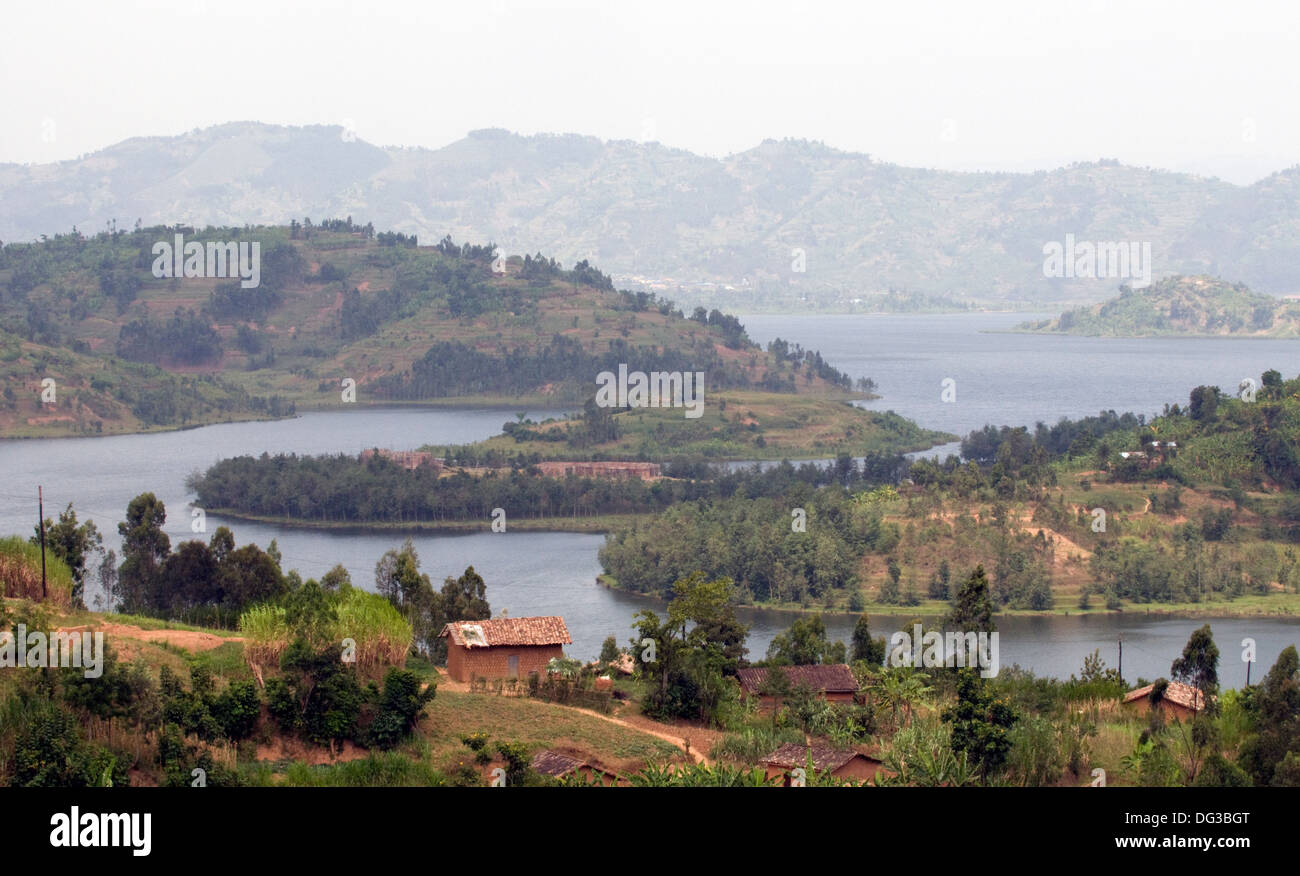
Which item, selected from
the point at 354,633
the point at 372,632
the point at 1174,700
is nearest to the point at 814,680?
the point at 1174,700

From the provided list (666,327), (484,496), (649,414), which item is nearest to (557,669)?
(484,496)

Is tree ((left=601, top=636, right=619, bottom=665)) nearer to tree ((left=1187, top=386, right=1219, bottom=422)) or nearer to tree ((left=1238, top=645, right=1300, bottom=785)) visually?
tree ((left=1238, top=645, right=1300, bottom=785))

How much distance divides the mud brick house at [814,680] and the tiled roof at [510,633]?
11.5ft

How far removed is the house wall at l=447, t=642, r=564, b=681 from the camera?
→ 2602 centimetres

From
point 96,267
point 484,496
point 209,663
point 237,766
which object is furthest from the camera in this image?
point 96,267

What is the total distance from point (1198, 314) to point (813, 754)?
18066 cm

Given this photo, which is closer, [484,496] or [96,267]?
[484,496]

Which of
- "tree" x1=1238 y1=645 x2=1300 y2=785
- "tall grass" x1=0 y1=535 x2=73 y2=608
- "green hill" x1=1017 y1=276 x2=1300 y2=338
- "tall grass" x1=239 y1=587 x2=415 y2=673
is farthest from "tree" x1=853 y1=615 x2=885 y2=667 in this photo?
"green hill" x1=1017 y1=276 x2=1300 y2=338

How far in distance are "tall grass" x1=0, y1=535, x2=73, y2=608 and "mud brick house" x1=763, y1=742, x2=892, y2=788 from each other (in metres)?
10.8

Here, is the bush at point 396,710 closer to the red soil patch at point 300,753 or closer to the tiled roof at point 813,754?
the red soil patch at point 300,753

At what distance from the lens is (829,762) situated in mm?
19578
